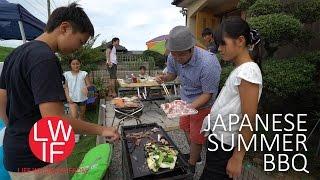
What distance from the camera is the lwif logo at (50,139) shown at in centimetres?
173

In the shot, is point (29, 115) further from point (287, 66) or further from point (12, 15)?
point (12, 15)

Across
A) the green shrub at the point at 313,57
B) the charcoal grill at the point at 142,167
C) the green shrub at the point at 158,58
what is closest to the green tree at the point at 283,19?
the green shrub at the point at 313,57

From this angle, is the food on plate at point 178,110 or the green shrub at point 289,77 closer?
the food on plate at point 178,110

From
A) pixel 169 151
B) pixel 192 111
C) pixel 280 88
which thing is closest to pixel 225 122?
pixel 192 111

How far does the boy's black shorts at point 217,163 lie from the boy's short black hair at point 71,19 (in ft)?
4.50

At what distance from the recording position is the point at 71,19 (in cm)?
178

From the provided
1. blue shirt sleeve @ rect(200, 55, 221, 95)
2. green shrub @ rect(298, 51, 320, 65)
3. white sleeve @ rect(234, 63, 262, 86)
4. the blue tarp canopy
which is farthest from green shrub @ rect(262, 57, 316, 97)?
the blue tarp canopy

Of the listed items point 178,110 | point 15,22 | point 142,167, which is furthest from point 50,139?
point 15,22

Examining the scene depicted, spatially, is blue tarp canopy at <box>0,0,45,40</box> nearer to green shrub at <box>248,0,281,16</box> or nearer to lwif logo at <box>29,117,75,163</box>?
green shrub at <box>248,0,281,16</box>

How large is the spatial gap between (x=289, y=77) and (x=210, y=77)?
5.04 feet

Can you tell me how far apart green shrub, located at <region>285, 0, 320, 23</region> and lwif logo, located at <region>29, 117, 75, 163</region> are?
427 centimetres

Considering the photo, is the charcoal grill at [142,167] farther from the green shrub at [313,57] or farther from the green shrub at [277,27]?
the green shrub at [313,57]

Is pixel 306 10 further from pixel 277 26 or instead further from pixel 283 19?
pixel 277 26

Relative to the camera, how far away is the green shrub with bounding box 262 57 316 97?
381 cm
